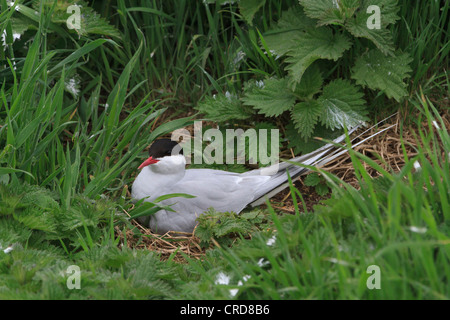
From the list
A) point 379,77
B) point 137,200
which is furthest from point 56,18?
point 379,77

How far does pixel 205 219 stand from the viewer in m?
2.63

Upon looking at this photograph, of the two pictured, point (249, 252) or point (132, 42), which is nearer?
point (249, 252)

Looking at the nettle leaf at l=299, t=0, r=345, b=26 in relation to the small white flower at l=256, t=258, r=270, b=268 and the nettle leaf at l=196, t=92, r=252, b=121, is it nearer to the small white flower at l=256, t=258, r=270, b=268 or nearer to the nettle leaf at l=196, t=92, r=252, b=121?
the nettle leaf at l=196, t=92, r=252, b=121

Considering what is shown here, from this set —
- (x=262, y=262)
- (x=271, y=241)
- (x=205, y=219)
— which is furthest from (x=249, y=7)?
(x=262, y=262)

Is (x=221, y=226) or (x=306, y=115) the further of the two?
(x=306, y=115)

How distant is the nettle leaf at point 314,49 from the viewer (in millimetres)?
2789

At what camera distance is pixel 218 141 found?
3.17 m

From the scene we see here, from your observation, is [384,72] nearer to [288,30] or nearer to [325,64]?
[325,64]

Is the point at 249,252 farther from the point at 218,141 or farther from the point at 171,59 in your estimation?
the point at 171,59

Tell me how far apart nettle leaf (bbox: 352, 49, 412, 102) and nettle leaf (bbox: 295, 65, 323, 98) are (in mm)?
186

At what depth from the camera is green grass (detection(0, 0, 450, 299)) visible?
160cm

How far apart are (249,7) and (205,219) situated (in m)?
1.27

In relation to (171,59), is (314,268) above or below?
below

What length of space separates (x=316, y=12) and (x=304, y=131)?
2.00 feet
